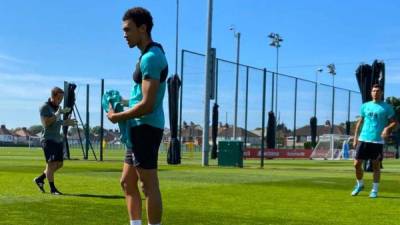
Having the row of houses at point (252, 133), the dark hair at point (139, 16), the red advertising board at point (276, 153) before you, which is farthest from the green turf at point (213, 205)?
the row of houses at point (252, 133)

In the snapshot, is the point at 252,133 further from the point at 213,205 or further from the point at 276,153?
the point at 213,205

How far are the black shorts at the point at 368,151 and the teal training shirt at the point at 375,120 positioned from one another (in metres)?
0.08

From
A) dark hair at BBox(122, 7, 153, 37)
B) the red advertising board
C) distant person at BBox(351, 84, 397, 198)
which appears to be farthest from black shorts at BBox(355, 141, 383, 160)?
the red advertising board

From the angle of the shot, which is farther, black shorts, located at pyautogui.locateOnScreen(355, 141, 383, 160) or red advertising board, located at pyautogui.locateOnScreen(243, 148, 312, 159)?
red advertising board, located at pyautogui.locateOnScreen(243, 148, 312, 159)

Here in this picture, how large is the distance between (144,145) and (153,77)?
22.1 inches

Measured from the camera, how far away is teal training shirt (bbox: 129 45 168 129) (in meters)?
4.83

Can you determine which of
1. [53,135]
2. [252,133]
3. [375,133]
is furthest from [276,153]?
[53,135]

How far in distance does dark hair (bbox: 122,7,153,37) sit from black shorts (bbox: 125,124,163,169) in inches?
31.5

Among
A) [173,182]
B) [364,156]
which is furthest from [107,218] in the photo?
[173,182]

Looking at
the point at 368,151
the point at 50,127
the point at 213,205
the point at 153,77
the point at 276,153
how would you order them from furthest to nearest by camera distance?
1. the point at 276,153
2. the point at 368,151
3. the point at 50,127
4. the point at 213,205
5. the point at 153,77

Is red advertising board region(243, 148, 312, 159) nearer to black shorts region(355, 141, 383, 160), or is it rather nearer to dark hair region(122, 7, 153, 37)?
black shorts region(355, 141, 383, 160)

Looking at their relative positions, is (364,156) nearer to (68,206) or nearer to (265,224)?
(265,224)

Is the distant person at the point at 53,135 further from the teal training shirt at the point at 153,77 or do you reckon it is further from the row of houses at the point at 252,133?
the row of houses at the point at 252,133

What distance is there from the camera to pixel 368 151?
10539mm
